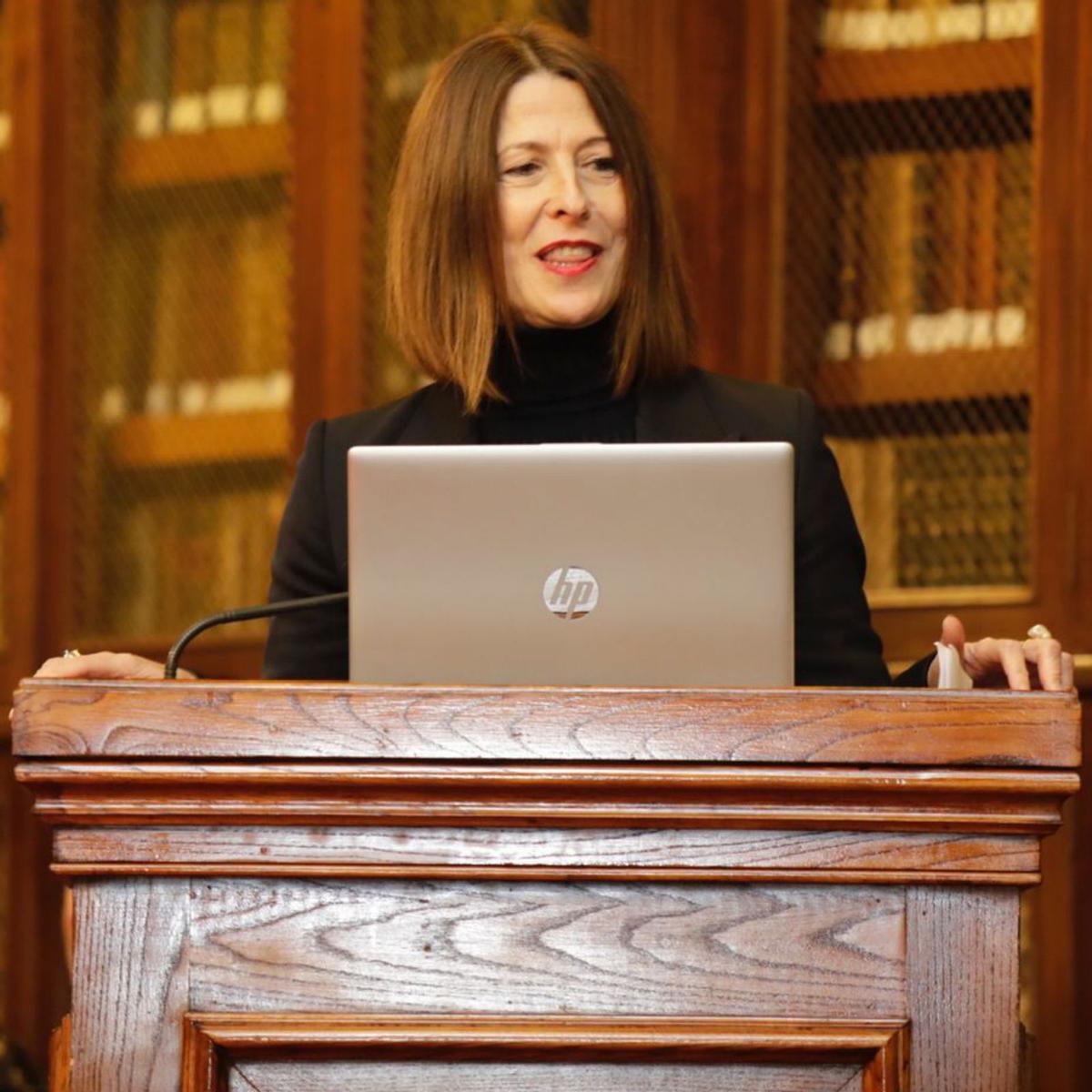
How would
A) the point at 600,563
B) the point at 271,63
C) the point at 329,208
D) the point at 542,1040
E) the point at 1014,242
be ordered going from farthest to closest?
the point at 271,63 < the point at 329,208 < the point at 1014,242 < the point at 600,563 < the point at 542,1040

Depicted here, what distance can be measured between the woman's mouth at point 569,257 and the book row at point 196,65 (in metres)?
1.62

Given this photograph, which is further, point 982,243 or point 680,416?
point 982,243

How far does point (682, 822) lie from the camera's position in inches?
45.4

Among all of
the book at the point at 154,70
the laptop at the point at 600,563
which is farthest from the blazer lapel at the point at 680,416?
the book at the point at 154,70

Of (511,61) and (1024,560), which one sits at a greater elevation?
(511,61)

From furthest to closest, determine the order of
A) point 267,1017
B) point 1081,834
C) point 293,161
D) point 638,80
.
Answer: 1. point 293,161
2. point 638,80
3. point 1081,834
4. point 267,1017

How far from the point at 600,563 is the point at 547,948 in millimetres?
281

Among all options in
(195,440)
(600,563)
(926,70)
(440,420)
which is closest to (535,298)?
(440,420)

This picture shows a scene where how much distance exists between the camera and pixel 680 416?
2.07m

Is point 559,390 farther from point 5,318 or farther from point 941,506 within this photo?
point 5,318

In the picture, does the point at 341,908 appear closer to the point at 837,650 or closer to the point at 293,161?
the point at 837,650

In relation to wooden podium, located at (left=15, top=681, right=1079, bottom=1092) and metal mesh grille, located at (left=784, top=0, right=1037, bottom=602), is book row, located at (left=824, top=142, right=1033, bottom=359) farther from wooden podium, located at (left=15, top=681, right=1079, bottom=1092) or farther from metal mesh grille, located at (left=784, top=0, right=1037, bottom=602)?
wooden podium, located at (left=15, top=681, right=1079, bottom=1092)

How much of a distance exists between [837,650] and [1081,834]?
43.5 inches

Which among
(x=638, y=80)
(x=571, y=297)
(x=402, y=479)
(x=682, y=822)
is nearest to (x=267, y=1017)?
(x=682, y=822)
